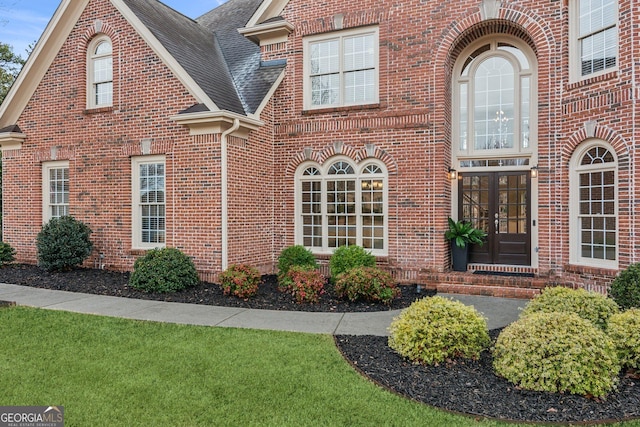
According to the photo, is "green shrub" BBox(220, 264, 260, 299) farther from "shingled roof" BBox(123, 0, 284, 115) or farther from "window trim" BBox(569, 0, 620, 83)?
"window trim" BBox(569, 0, 620, 83)

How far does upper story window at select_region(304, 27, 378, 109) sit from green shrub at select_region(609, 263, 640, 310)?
20.2 ft

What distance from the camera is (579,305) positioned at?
5379 millimetres

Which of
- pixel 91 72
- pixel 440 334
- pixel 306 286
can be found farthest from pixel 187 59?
pixel 440 334

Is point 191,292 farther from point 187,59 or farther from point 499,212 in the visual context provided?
point 499,212

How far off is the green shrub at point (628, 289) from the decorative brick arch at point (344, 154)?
16.0 feet

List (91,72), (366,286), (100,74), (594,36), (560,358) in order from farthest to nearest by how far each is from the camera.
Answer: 1. (91,72)
2. (100,74)
3. (594,36)
4. (366,286)
5. (560,358)

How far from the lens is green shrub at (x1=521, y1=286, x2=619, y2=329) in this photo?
528 cm

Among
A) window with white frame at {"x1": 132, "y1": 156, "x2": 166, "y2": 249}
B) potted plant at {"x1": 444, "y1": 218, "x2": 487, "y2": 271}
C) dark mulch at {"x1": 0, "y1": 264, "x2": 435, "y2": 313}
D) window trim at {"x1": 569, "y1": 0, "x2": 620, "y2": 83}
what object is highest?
window trim at {"x1": 569, "y1": 0, "x2": 620, "y2": 83}

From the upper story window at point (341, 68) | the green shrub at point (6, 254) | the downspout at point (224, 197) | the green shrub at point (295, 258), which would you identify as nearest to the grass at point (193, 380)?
the downspout at point (224, 197)

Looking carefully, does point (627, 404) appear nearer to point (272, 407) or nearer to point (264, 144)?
point (272, 407)

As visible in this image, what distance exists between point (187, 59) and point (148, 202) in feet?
11.6

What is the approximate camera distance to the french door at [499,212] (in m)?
9.88

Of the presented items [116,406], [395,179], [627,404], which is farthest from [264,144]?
[627,404]

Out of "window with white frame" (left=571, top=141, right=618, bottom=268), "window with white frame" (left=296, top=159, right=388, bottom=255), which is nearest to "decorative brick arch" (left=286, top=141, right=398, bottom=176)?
"window with white frame" (left=296, top=159, right=388, bottom=255)
